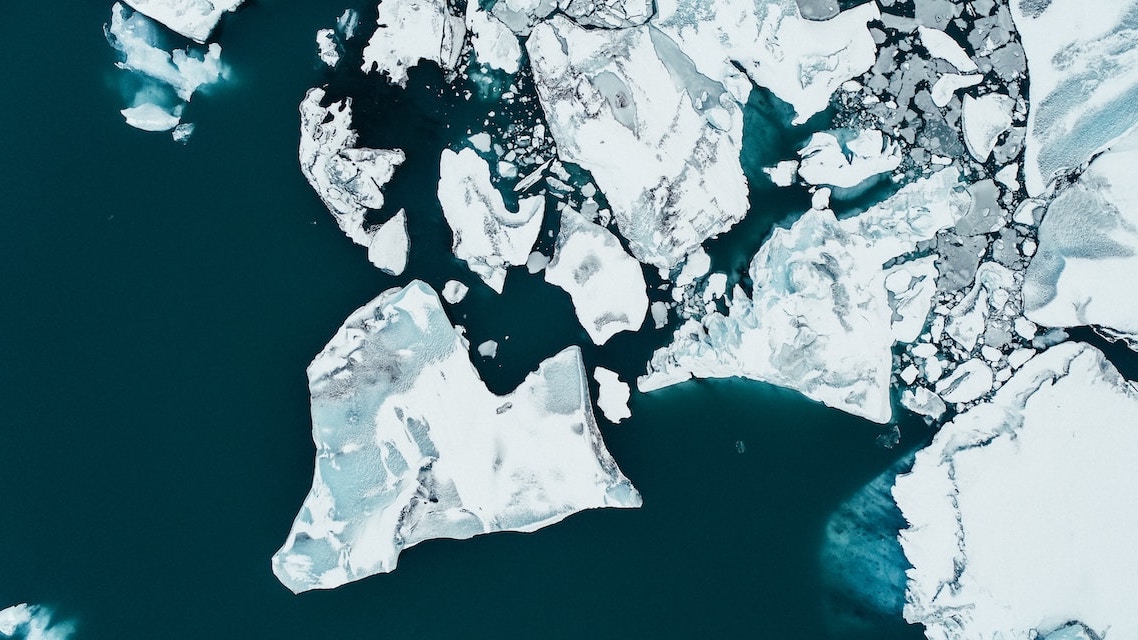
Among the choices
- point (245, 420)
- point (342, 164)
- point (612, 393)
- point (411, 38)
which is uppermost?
point (411, 38)

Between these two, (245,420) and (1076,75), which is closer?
(1076,75)

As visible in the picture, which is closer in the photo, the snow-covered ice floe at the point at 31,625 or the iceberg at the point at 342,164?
the iceberg at the point at 342,164

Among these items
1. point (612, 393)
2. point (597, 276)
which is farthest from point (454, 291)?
point (612, 393)

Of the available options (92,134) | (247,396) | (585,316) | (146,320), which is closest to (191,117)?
Result: (92,134)

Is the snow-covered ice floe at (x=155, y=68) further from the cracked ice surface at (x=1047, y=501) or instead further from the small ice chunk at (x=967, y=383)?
the cracked ice surface at (x=1047, y=501)

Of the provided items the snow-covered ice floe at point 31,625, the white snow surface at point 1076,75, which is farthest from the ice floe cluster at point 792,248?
the snow-covered ice floe at point 31,625

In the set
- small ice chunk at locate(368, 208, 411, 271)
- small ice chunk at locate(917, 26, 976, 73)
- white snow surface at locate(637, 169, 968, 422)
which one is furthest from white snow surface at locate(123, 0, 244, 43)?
small ice chunk at locate(917, 26, 976, 73)

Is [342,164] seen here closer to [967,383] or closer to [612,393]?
[612,393]

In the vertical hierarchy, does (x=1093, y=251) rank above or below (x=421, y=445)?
above
